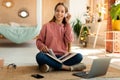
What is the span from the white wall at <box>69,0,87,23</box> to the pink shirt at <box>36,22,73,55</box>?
15.0ft

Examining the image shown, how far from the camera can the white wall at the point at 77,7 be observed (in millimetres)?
7695

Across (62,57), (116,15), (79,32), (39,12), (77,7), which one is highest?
(77,7)

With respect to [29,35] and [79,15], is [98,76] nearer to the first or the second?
[29,35]

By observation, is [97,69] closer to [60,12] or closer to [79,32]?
[60,12]

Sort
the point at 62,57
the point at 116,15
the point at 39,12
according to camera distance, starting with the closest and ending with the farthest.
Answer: the point at 62,57, the point at 116,15, the point at 39,12

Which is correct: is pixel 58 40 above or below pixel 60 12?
below

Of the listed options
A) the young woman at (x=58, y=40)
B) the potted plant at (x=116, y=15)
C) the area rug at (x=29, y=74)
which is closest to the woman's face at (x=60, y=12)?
the young woman at (x=58, y=40)

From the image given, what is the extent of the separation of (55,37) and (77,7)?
15.6ft

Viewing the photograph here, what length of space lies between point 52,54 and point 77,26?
4.67m

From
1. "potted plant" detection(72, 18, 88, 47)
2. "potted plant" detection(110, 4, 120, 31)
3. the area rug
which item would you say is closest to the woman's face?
the area rug

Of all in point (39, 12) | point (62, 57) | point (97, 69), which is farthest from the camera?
point (39, 12)

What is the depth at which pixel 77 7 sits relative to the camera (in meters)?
7.71

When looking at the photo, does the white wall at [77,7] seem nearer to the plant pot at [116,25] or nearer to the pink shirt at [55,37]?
the plant pot at [116,25]

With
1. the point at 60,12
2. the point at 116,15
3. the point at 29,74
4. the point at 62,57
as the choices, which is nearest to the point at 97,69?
the point at 62,57
